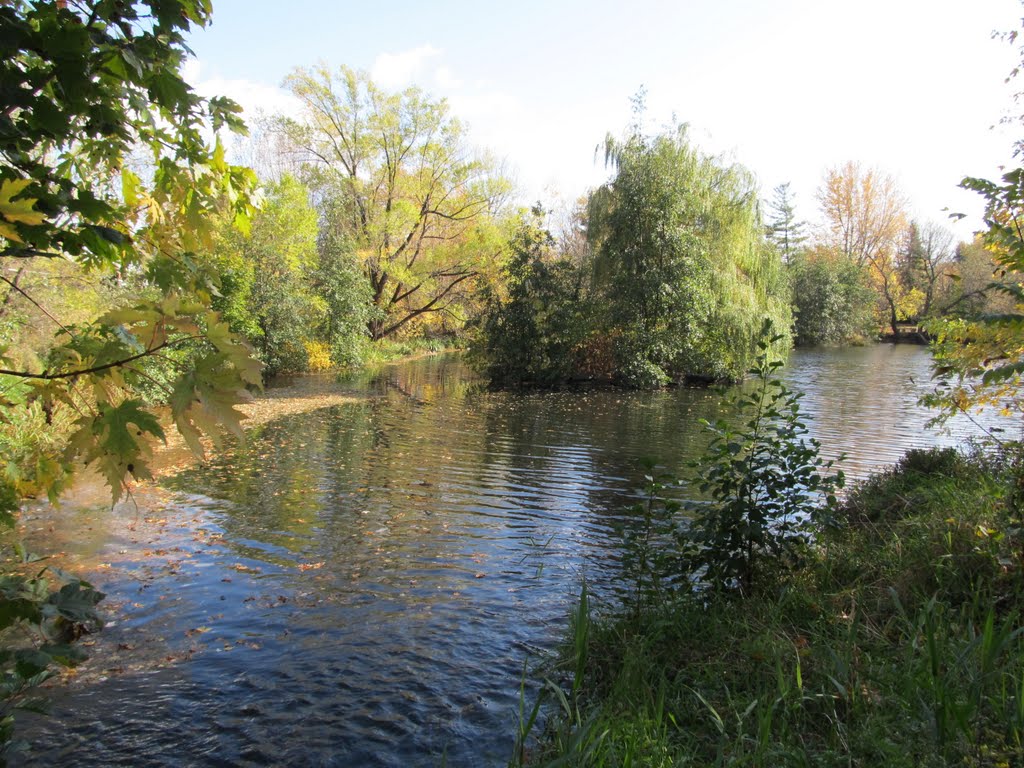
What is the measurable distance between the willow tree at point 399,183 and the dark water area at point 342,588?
1881 cm

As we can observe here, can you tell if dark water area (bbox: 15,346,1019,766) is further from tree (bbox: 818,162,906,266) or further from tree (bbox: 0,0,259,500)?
tree (bbox: 818,162,906,266)

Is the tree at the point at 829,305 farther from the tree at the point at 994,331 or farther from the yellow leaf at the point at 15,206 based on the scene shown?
the yellow leaf at the point at 15,206

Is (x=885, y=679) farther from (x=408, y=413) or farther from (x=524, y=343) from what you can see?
(x=524, y=343)

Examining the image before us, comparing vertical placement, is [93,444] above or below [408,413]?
above

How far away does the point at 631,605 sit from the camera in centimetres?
486

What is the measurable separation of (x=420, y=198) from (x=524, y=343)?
11850mm

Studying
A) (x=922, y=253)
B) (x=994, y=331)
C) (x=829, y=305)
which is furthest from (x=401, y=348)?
(x=922, y=253)

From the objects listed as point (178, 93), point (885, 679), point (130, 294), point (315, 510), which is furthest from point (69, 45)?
point (130, 294)

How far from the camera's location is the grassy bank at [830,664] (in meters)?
2.63

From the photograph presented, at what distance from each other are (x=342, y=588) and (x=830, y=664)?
13.3 feet

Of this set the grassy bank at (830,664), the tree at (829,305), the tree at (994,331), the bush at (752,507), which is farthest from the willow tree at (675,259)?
the tree at (829,305)

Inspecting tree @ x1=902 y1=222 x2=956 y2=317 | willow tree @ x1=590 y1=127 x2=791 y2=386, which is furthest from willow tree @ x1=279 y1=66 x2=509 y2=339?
tree @ x1=902 y1=222 x2=956 y2=317

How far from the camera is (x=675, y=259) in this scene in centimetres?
2109

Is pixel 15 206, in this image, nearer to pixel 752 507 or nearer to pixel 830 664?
pixel 830 664
